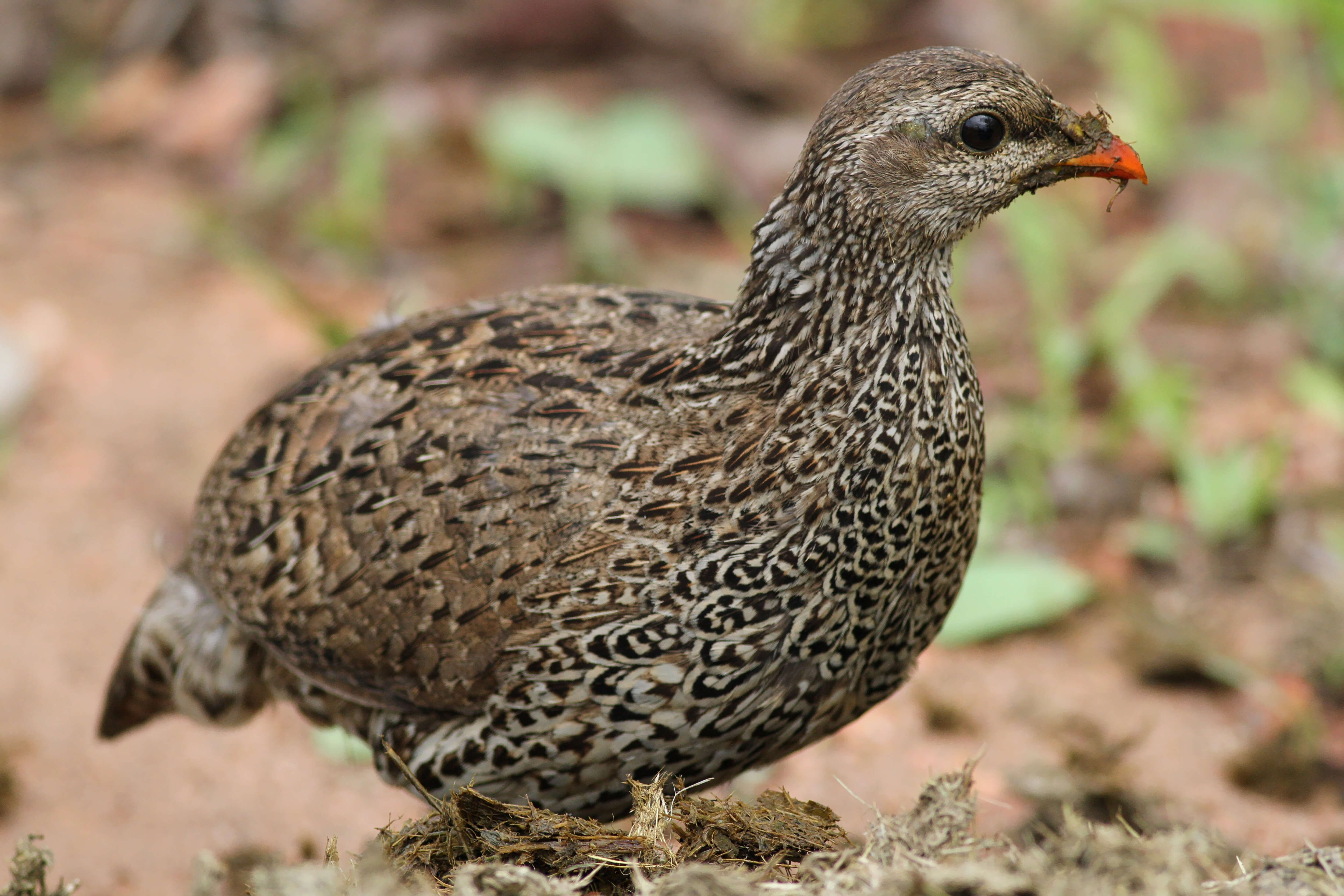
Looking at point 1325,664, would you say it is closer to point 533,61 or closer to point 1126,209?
point 1126,209

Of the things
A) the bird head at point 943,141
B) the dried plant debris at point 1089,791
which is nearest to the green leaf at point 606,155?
the dried plant debris at point 1089,791

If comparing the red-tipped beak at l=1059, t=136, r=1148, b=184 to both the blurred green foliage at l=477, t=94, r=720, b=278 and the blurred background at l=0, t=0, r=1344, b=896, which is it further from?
the blurred green foliage at l=477, t=94, r=720, b=278

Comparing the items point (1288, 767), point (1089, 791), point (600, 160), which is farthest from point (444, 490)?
point (600, 160)

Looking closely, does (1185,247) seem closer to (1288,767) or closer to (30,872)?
(1288,767)

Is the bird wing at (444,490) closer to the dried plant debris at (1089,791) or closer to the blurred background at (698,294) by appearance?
the blurred background at (698,294)

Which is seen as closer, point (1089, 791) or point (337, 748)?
point (1089, 791)

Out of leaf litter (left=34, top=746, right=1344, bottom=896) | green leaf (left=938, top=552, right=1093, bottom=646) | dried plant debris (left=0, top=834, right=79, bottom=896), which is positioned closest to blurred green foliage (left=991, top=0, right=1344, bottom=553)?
green leaf (left=938, top=552, right=1093, bottom=646)
